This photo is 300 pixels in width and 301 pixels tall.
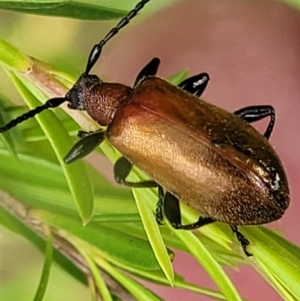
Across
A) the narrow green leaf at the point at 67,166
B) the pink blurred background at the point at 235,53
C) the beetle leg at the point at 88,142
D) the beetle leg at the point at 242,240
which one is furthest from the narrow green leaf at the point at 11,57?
the pink blurred background at the point at 235,53

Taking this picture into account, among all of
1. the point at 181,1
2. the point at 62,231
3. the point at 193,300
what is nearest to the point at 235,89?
the point at 181,1

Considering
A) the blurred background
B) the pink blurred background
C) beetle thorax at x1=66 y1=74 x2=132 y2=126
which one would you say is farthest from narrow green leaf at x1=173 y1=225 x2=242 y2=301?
the pink blurred background

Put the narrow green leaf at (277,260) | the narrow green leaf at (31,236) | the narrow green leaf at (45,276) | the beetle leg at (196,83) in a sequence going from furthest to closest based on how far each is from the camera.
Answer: the beetle leg at (196,83) → the narrow green leaf at (31,236) → the narrow green leaf at (45,276) → the narrow green leaf at (277,260)

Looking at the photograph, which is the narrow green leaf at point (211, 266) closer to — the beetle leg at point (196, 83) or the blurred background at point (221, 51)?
the beetle leg at point (196, 83)

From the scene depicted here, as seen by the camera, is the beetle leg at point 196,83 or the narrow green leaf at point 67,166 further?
the beetle leg at point 196,83

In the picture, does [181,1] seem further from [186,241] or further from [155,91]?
[186,241]

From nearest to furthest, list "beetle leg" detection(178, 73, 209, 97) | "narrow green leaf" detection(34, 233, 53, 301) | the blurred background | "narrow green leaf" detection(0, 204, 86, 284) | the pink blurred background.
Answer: "narrow green leaf" detection(34, 233, 53, 301), "narrow green leaf" detection(0, 204, 86, 284), "beetle leg" detection(178, 73, 209, 97), the blurred background, the pink blurred background

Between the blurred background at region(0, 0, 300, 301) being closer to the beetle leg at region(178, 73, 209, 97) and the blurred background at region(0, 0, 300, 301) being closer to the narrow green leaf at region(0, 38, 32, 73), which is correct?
the beetle leg at region(178, 73, 209, 97)
